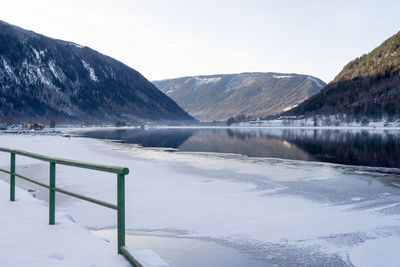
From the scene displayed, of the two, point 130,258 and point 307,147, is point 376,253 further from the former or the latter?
point 307,147

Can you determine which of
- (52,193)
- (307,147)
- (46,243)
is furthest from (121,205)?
(307,147)

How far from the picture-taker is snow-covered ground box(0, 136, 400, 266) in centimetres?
870

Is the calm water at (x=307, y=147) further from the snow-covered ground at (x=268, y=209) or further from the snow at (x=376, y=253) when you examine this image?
the snow at (x=376, y=253)

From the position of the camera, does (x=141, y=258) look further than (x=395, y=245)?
No

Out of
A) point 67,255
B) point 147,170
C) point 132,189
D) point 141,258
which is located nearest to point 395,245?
point 141,258

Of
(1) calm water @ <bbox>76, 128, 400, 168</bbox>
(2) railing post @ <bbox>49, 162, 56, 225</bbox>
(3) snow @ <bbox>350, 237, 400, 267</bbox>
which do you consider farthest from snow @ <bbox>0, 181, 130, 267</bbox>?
(1) calm water @ <bbox>76, 128, 400, 168</bbox>

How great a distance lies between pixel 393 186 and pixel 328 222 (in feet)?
26.0

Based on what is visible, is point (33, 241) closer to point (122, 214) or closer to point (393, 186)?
point (122, 214)

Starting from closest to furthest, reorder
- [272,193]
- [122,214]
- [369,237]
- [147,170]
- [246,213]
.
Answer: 1. [122,214]
2. [369,237]
3. [246,213]
4. [272,193]
5. [147,170]

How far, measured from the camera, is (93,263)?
18.0 ft

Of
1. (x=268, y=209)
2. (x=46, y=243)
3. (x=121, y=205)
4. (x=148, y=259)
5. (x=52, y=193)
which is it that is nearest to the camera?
(x=148, y=259)

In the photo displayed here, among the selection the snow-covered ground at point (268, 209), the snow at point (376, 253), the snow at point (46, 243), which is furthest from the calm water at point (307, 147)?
the snow at point (46, 243)

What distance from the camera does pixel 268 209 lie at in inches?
487

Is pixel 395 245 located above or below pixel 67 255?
below
